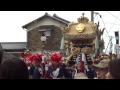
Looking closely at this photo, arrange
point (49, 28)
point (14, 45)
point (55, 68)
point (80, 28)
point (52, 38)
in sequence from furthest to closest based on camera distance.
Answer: point (14, 45) → point (52, 38) → point (49, 28) → point (80, 28) → point (55, 68)

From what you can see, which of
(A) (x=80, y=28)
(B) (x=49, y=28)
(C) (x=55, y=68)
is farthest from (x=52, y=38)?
(C) (x=55, y=68)

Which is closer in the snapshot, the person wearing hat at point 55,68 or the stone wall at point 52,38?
the person wearing hat at point 55,68

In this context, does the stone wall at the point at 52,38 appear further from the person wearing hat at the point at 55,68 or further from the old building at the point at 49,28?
the person wearing hat at the point at 55,68

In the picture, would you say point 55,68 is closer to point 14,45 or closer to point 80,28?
point 80,28

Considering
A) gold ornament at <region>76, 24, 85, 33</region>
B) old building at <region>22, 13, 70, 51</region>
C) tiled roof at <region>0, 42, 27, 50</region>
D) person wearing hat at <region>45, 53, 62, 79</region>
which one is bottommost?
person wearing hat at <region>45, 53, 62, 79</region>

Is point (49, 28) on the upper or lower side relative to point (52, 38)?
upper

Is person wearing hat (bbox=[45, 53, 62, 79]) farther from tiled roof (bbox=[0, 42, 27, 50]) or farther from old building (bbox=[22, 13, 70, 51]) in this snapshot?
tiled roof (bbox=[0, 42, 27, 50])

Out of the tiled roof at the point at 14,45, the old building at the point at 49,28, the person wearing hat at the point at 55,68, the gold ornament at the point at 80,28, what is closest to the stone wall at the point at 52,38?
the old building at the point at 49,28

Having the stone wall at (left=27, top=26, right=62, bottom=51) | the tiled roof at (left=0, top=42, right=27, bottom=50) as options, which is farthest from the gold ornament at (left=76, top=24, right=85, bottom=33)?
the tiled roof at (left=0, top=42, right=27, bottom=50)

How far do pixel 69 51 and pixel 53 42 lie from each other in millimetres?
26939

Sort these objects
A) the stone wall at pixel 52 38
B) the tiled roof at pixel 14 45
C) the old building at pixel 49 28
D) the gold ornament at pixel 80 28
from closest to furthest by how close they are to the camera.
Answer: the gold ornament at pixel 80 28
the stone wall at pixel 52 38
the old building at pixel 49 28
the tiled roof at pixel 14 45
